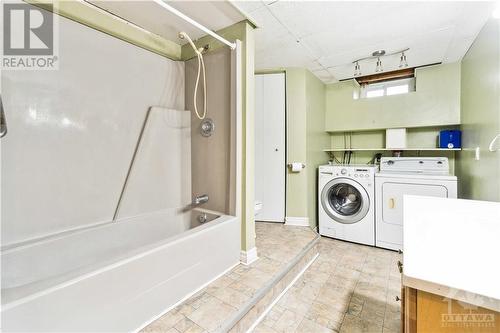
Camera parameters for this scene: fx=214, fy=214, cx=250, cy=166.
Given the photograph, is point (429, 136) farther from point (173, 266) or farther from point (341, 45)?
point (173, 266)

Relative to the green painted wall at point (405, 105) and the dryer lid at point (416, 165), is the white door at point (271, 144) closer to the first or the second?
the green painted wall at point (405, 105)

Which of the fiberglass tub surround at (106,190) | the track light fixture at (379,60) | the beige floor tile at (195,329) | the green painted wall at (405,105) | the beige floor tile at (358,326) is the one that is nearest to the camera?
the fiberglass tub surround at (106,190)

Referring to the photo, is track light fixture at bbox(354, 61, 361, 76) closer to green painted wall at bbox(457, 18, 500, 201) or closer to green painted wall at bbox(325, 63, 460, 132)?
green painted wall at bbox(325, 63, 460, 132)

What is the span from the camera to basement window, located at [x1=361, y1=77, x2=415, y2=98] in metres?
3.08

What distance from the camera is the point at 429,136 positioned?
9.84 ft

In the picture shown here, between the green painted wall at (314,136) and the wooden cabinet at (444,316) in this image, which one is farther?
the green painted wall at (314,136)

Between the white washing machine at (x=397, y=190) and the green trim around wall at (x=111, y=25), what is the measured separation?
2863 mm

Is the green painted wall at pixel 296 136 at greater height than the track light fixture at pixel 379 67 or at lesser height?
lesser

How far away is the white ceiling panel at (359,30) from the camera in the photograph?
169 centimetres

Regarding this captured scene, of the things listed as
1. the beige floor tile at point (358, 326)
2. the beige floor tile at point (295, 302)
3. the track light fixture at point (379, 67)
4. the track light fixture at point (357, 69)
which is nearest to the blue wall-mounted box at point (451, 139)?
the track light fixture at point (379, 67)

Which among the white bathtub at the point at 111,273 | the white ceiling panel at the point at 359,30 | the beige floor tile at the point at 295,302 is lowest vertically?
the beige floor tile at the point at 295,302

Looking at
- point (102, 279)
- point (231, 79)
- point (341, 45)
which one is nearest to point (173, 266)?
point (102, 279)

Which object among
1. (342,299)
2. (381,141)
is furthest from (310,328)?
(381,141)

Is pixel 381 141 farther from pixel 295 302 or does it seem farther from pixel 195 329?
pixel 195 329
